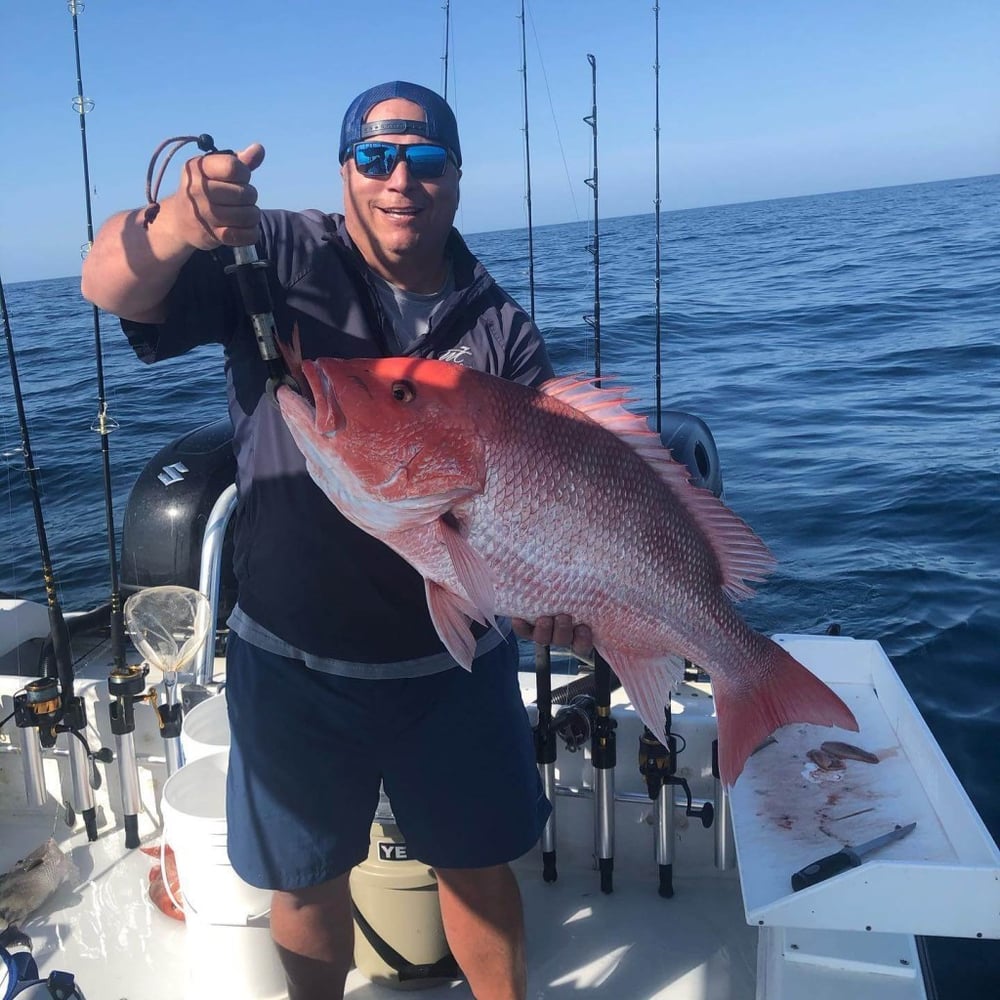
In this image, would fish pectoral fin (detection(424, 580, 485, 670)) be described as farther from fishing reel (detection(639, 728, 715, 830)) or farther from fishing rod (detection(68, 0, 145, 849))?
fishing rod (detection(68, 0, 145, 849))

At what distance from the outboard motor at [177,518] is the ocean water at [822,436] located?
1327mm

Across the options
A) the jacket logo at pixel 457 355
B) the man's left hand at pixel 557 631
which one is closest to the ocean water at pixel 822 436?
the man's left hand at pixel 557 631

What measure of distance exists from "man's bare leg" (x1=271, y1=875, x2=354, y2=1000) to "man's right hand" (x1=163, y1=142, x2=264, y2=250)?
5.16 feet

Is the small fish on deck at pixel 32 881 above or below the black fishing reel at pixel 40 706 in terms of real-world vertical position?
below

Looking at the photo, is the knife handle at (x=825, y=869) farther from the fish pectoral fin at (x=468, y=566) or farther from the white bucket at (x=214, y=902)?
the white bucket at (x=214, y=902)

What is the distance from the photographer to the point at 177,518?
414 centimetres

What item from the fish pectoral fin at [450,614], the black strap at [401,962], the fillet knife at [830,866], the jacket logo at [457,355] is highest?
the jacket logo at [457,355]

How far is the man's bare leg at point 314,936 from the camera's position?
226 centimetres

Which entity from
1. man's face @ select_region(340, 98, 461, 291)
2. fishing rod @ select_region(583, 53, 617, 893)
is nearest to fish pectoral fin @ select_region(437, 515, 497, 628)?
man's face @ select_region(340, 98, 461, 291)

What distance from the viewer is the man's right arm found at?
1586 millimetres

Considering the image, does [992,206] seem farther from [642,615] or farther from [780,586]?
[642,615]

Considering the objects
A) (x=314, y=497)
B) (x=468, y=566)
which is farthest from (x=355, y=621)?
(x=468, y=566)

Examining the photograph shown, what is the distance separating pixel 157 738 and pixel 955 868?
8.94 feet

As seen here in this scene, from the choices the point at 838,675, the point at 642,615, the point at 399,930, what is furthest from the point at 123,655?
the point at 838,675
